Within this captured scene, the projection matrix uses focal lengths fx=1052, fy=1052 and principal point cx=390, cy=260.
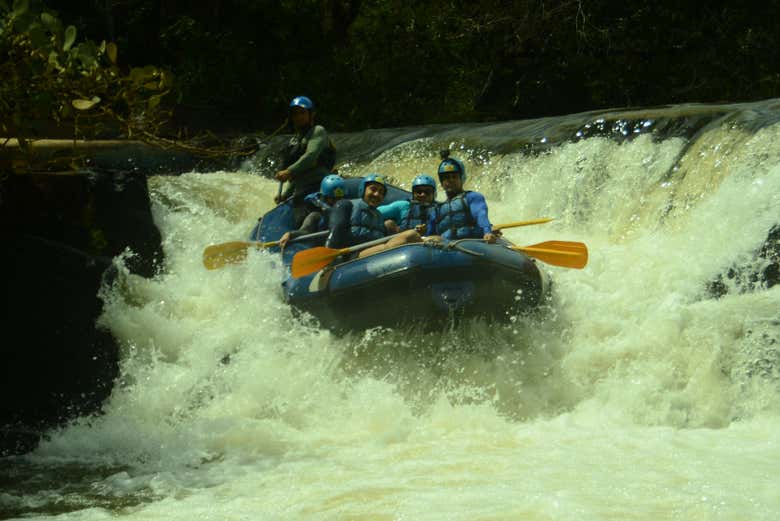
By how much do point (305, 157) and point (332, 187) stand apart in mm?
633

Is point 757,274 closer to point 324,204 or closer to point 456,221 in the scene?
point 456,221

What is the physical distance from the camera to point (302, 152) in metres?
7.93

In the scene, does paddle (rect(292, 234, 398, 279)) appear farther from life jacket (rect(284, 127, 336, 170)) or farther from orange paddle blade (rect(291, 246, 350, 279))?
life jacket (rect(284, 127, 336, 170))

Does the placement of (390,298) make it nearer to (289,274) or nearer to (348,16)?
(289,274)

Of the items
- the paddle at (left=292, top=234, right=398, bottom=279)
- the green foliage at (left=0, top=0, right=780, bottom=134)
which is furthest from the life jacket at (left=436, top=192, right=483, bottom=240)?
the green foliage at (left=0, top=0, right=780, bottom=134)

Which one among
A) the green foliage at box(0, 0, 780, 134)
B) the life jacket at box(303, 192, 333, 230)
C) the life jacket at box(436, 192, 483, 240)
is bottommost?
the life jacket at box(436, 192, 483, 240)

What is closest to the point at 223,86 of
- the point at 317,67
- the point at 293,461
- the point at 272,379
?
the point at 317,67

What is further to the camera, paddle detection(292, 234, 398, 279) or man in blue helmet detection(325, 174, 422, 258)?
man in blue helmet detection(325, 174, 422, 258)

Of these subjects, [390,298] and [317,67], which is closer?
[390,298]

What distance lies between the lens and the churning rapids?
4.12 metres

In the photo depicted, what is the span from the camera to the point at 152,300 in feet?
23.2

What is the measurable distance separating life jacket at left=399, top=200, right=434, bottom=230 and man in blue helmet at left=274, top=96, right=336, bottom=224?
1171mm

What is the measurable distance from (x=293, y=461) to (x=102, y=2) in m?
13.8

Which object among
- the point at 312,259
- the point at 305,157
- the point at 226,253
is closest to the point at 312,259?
the point at 312,259
